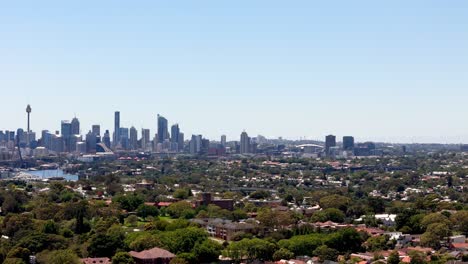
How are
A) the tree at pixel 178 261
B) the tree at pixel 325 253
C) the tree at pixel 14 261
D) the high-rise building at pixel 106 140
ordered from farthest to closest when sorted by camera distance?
the high-rise building at pixel 106 140 < the tree at pixel 325 253 < the tree at pixel 178 261 < the tree at pixel 14 261

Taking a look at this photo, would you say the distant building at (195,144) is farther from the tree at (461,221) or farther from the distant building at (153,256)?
the distant building at (153,256)

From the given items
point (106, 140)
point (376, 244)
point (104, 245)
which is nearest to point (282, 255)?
point (376, 244)

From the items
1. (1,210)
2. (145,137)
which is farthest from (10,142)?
(1,210)

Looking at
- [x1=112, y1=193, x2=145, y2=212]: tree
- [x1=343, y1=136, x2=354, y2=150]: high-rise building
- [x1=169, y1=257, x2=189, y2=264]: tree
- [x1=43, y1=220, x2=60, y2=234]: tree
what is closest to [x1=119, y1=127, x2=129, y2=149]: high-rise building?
[x1=343, y1=136, x2=354, y2=150]: high-rise building

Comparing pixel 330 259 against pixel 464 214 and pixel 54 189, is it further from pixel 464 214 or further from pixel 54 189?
pixel 54 189

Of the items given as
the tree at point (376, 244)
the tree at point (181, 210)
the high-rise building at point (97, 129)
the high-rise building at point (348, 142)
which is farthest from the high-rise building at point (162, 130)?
the tree at point (376, 244)

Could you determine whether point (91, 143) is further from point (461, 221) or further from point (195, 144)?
point (461, 221)

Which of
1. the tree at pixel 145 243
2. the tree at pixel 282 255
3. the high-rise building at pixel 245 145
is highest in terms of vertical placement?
the high-rise building at pixel 245 145
